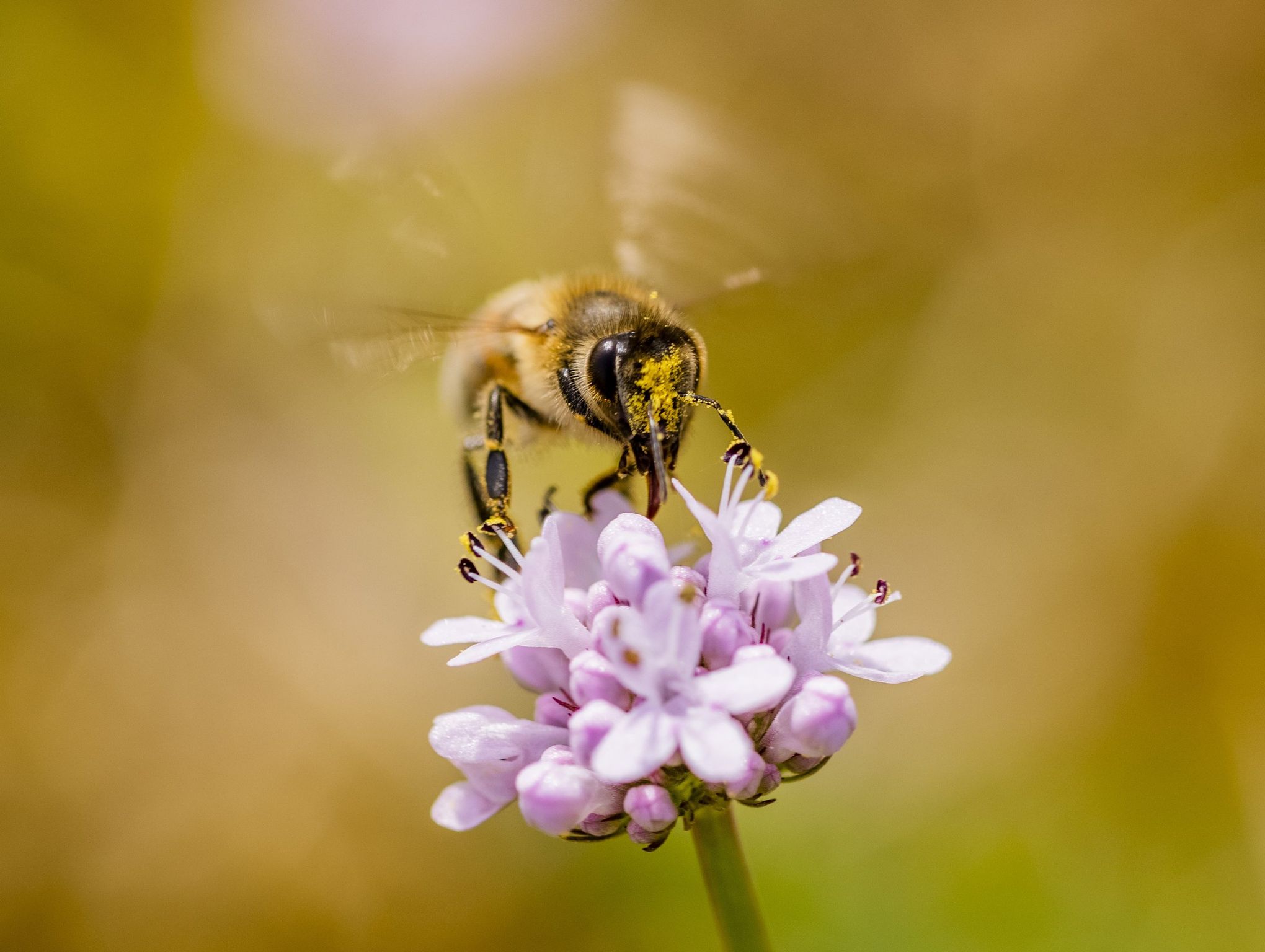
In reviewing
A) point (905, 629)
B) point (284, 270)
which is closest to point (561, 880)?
point (905, 629)

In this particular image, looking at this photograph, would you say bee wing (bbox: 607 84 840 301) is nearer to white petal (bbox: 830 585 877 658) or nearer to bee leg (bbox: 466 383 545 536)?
bee leg (bbox: 466 383 545 536)

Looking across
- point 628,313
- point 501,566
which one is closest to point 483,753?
point 501,566

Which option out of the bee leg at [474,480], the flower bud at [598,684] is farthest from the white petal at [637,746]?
the bee leg at [474,480]

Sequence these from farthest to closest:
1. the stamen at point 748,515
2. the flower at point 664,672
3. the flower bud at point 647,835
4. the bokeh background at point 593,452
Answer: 1. the bokeh background at point 593,452
2. the stamen at point 748,515
3. the flower bud at point 647,835
4. the flower at point 664,672

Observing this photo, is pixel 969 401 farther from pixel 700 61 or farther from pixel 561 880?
pixel 561 880

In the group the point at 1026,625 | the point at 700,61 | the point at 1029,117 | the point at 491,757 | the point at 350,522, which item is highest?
the point at 700,61

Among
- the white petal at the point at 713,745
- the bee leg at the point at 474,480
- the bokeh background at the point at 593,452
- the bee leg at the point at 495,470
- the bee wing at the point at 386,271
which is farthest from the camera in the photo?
the bokeh background at the point at 593,452

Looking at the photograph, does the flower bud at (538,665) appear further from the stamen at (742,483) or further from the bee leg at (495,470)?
the stamen at (742,483)
